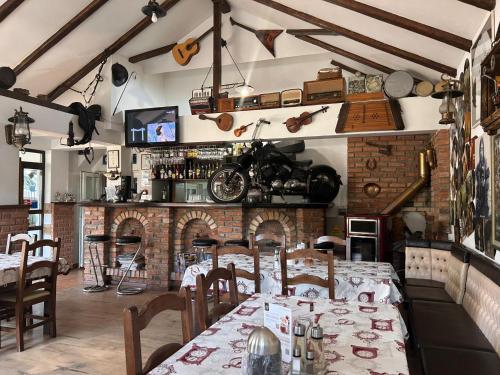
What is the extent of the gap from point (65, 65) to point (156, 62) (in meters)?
1.78

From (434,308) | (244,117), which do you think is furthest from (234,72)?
(434,308)

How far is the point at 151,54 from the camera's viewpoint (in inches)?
276

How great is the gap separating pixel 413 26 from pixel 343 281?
253 cm

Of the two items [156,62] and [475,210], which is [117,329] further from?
[156,62]

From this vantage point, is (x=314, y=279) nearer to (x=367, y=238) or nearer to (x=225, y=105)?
(x=367, y=238)

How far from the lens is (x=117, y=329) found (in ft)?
13.7

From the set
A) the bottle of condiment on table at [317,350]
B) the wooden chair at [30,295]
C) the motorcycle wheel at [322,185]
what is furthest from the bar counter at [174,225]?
the bottle of condiment on table at [317,350]

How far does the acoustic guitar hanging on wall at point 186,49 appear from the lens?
22.8 ft

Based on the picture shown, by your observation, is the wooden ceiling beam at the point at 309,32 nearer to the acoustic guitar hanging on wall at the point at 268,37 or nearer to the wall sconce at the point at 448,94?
the acoustic guitar hanging on wall at the point at 268,37

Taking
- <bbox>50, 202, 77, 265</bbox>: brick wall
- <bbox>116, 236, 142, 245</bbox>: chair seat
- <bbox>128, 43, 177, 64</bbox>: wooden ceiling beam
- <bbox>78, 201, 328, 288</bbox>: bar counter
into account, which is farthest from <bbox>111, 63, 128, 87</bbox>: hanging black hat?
<bbox>50, 202, 77, 265</bbox>: brick wall

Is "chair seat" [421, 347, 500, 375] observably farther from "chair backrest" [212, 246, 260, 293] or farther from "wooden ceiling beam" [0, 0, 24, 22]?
"wooden ceiling beam" [0, 0, 24, 22]

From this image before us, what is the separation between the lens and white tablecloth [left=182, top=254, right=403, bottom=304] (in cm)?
308

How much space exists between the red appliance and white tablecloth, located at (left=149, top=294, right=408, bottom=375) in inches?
124

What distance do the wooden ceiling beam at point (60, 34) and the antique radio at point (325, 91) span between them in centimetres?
307
